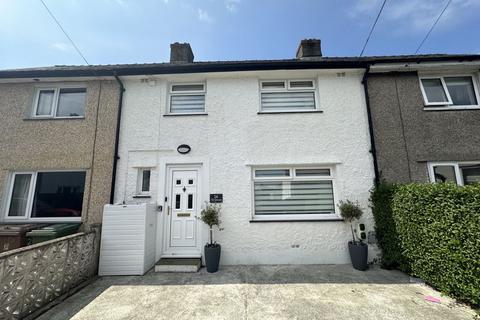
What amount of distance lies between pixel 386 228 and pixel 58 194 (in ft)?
27.4

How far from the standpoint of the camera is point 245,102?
5.90 metres

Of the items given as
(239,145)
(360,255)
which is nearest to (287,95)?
(239,145)

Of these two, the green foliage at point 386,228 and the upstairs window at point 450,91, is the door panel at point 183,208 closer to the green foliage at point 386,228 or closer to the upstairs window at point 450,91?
the green foliage at point 386,228

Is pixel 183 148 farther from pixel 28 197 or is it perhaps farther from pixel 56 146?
pixel 28 197

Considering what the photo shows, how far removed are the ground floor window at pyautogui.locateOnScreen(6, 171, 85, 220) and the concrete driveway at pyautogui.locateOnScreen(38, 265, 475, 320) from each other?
2449mm

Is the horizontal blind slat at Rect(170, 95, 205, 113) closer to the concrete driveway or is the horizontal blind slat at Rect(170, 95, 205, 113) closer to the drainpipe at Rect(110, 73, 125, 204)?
the drainpipe at Rect(110, 73, 125, 204)

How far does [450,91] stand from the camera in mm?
5848

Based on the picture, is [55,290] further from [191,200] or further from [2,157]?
[2,157]

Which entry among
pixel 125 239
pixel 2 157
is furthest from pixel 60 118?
pixel 125 239

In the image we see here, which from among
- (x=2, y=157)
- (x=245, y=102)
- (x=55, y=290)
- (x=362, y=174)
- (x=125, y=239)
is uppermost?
(x=245, y=102)

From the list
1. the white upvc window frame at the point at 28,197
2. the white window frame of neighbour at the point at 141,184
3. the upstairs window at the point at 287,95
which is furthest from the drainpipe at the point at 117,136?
the upstairs window at the point at 287,95

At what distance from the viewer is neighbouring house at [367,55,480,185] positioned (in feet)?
17.4

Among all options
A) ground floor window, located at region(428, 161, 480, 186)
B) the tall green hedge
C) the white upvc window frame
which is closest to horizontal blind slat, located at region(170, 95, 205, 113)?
the white upvc window frame

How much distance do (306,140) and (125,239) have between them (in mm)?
5034
